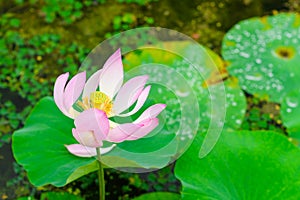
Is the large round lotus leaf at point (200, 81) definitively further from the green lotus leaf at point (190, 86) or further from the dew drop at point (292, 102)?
the dew drop at point (292, 102)

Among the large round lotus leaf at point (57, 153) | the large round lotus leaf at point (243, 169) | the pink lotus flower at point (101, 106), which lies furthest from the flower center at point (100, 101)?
the large round lotus leaf at point (243, 169)

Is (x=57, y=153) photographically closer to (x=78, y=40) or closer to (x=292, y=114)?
(x=292, y=114)


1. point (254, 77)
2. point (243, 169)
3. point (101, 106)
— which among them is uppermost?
point (101, 106)

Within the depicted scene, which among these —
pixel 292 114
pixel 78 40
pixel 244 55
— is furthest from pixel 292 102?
pixel 78 40

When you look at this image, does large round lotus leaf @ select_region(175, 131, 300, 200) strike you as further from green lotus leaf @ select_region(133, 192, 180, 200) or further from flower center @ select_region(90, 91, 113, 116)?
flower center @ select_region(90, 91, 113, 116)

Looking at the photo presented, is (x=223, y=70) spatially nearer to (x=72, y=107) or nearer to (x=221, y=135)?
(x=221, y=135)
